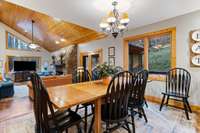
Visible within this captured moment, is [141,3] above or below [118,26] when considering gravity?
above

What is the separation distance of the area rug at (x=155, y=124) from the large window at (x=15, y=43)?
805cm

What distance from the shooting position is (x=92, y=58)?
21.5 ft

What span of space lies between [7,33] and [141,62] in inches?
369

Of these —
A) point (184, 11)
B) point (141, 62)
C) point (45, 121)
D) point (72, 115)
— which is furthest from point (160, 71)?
point (45, 121)

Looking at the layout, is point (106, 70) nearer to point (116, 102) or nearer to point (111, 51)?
point (116, 102)

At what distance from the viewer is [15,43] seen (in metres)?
9.28

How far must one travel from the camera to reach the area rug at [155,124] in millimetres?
2256

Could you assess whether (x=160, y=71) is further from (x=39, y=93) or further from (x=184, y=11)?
(x=39, y=93)

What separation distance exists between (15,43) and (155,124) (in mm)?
10303

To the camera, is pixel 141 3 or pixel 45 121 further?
pixel 141 3

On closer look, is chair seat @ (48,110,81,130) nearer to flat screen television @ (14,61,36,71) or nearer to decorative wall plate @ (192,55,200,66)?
decorative wall plate @ (192,55,200,66)

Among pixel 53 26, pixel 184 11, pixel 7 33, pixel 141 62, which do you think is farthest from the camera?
pixel 7 33

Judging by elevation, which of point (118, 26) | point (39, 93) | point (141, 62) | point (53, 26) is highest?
point (53, 26)

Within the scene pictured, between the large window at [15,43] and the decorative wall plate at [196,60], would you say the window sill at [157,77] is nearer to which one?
the decorative wall plate at [196,60]
